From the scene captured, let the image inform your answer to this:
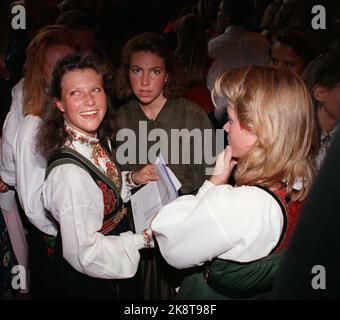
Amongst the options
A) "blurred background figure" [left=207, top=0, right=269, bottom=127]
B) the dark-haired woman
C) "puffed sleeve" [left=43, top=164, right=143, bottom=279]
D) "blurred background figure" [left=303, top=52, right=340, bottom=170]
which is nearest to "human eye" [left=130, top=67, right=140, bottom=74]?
the dark-haired woman

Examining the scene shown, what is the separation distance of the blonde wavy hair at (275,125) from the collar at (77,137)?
1.87 feet

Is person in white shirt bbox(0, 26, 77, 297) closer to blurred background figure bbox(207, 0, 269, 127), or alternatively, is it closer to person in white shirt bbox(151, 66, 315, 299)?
person in white shirt bbox(151, 66, 315, 299)

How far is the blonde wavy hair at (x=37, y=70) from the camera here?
182 centimetres

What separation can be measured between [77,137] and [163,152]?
30.4 inches

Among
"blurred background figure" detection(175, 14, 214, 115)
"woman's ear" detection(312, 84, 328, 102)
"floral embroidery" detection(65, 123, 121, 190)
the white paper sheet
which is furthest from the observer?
"blurred background figure" detection(175, 14, 214, 115)

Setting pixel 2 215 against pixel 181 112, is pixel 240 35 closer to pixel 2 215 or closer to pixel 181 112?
pixel 181 112

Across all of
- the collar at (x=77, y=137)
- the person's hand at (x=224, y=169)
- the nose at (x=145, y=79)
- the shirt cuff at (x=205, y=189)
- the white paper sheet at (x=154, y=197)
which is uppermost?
the nose at (x=145, y=79)

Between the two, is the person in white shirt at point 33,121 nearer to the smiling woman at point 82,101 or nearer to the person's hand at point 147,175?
the smiling woman at point 82,101

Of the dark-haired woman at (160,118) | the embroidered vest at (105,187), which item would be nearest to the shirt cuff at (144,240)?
the embroidered vest at (105,187)

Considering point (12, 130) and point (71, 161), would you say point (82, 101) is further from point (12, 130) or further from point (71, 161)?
point (12, 130)

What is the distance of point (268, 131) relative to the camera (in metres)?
1.17

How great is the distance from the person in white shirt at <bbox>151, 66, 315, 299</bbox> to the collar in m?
0.45

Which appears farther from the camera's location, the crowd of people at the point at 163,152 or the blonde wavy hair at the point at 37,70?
the blonde wavy hair at the point at 37,70

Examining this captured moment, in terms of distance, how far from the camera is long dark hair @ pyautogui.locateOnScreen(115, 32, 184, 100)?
2.23m
